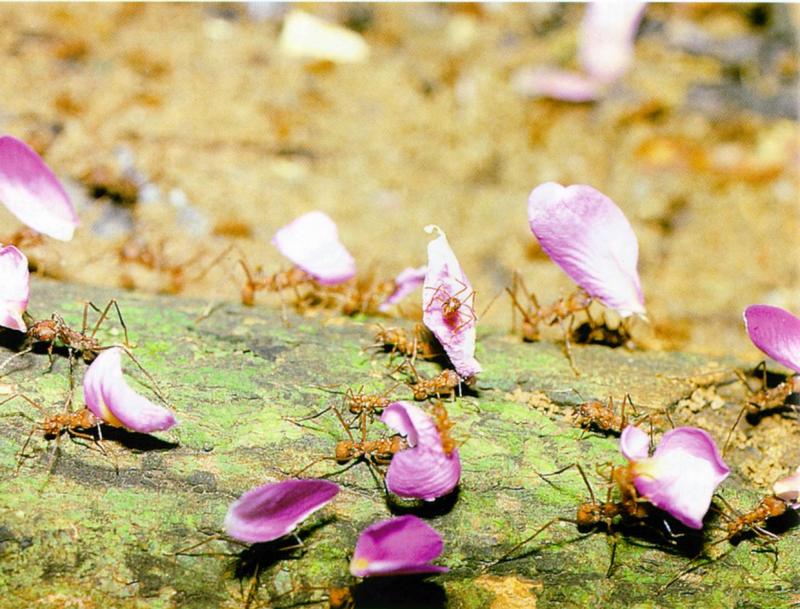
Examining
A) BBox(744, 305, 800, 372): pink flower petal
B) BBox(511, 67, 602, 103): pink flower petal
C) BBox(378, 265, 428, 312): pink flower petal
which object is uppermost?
BBox(511, 67, 602, 103): pink flower petal

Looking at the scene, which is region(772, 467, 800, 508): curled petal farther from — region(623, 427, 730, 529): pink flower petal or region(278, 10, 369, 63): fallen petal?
region(278, 10, 369, 63): fallen petal

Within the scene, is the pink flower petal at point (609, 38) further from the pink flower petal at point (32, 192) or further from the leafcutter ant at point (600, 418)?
the pink flower petal at point (32, 192)

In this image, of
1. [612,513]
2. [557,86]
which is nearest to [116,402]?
[612,513]

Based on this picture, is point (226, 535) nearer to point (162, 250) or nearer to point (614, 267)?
point (614, 267)

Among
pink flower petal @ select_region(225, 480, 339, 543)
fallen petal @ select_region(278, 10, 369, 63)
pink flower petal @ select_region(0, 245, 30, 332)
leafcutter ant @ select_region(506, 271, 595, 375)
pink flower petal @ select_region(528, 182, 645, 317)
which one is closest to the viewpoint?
pink flower petal @ select_region(225, 480, 339, 543)

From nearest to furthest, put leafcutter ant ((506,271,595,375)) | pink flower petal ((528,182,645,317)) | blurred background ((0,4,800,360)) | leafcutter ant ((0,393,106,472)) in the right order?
leafcutter ant ((0,393,106,472)), pink flower petal ((528,182,645,317)), leafcutter ant ((506,271,595,375)), blurred background ((0,4,800,360))

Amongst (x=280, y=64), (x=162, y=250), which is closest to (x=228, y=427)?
(x=162, y=250)

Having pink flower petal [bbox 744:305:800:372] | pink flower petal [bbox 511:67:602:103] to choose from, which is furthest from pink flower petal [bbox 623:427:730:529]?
pink flower petal [bbox 511:67:602:103]

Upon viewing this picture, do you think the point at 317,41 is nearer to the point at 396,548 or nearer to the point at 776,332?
the point at 776,332
